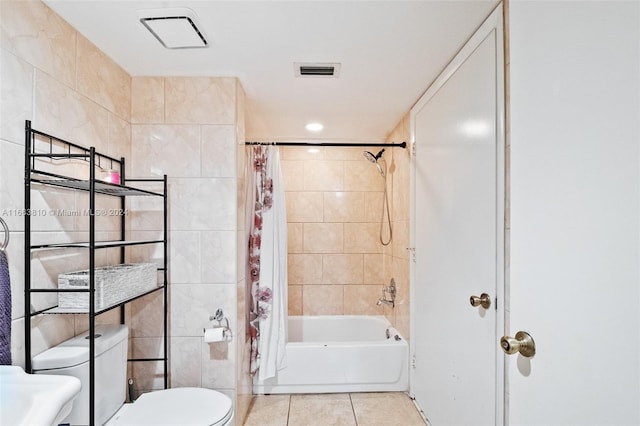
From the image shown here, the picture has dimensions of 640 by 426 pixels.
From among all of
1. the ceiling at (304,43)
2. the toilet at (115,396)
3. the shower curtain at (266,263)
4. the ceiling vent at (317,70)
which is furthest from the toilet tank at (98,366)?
the ceiling vent at (317,70)

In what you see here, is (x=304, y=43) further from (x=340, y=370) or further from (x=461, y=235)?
(x=340, y=370)

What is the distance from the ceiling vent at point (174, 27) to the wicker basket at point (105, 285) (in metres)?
1.09

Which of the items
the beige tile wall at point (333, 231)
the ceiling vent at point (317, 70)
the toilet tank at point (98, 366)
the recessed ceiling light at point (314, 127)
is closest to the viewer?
the toilet tank at point (98, 366)

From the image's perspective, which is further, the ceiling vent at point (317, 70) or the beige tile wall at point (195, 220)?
the beige tile wall at point (195, 220)

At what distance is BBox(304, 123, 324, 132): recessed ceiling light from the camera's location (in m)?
3.10

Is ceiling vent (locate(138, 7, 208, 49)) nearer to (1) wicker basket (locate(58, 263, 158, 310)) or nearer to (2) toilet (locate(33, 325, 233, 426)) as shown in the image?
(1) wicker basket (locate(58, 263, 158, 310))

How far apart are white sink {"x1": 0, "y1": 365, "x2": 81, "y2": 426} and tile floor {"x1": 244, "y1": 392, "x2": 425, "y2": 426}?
1576mm

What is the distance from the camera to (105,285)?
1.49 metres

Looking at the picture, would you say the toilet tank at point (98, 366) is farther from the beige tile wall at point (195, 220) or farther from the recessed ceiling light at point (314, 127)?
the recessed ceiling light at point (314, 127)

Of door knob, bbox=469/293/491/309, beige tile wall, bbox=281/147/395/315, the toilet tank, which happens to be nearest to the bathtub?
beige tile wall, bbox=281/147/395/315

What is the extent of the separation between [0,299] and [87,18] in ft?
3.90

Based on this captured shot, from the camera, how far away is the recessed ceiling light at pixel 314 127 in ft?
10.2

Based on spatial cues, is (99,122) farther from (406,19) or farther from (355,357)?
(355,357)

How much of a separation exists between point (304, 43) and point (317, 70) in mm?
284
